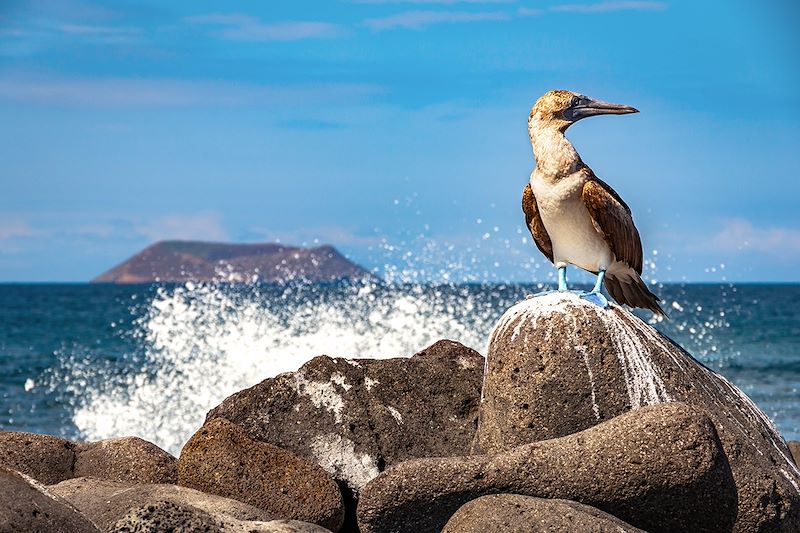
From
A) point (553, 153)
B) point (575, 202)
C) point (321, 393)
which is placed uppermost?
point (553, 153)

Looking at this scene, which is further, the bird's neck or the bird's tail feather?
the bird's tail feather

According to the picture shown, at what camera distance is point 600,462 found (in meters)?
5.98

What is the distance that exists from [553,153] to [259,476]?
246 centimetres

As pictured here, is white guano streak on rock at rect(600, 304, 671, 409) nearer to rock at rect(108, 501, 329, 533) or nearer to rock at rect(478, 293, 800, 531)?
rock at rect(478, 293, 800, 531)

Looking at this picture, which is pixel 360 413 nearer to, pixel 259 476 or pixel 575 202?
pixel 259 476

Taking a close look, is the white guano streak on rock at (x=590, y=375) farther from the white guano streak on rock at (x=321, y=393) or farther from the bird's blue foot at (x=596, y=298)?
the white guano streak on rock at (x=321, y=393)

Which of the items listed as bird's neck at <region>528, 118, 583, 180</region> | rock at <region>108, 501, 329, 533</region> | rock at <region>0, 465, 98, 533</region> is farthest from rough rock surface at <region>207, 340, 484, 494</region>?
rock at <region>0, 465, 98, 533</region>

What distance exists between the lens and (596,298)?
6.93 metres

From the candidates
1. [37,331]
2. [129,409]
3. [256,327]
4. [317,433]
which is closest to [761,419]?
[317,433]

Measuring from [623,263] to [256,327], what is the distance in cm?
1556

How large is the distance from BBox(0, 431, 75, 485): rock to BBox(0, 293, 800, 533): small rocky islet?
0.04ft

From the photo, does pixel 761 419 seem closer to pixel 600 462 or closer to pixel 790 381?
pixel 600 462

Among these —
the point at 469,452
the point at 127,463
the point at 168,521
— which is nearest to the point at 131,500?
the point at 168,521

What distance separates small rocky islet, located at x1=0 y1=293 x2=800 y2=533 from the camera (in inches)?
221
